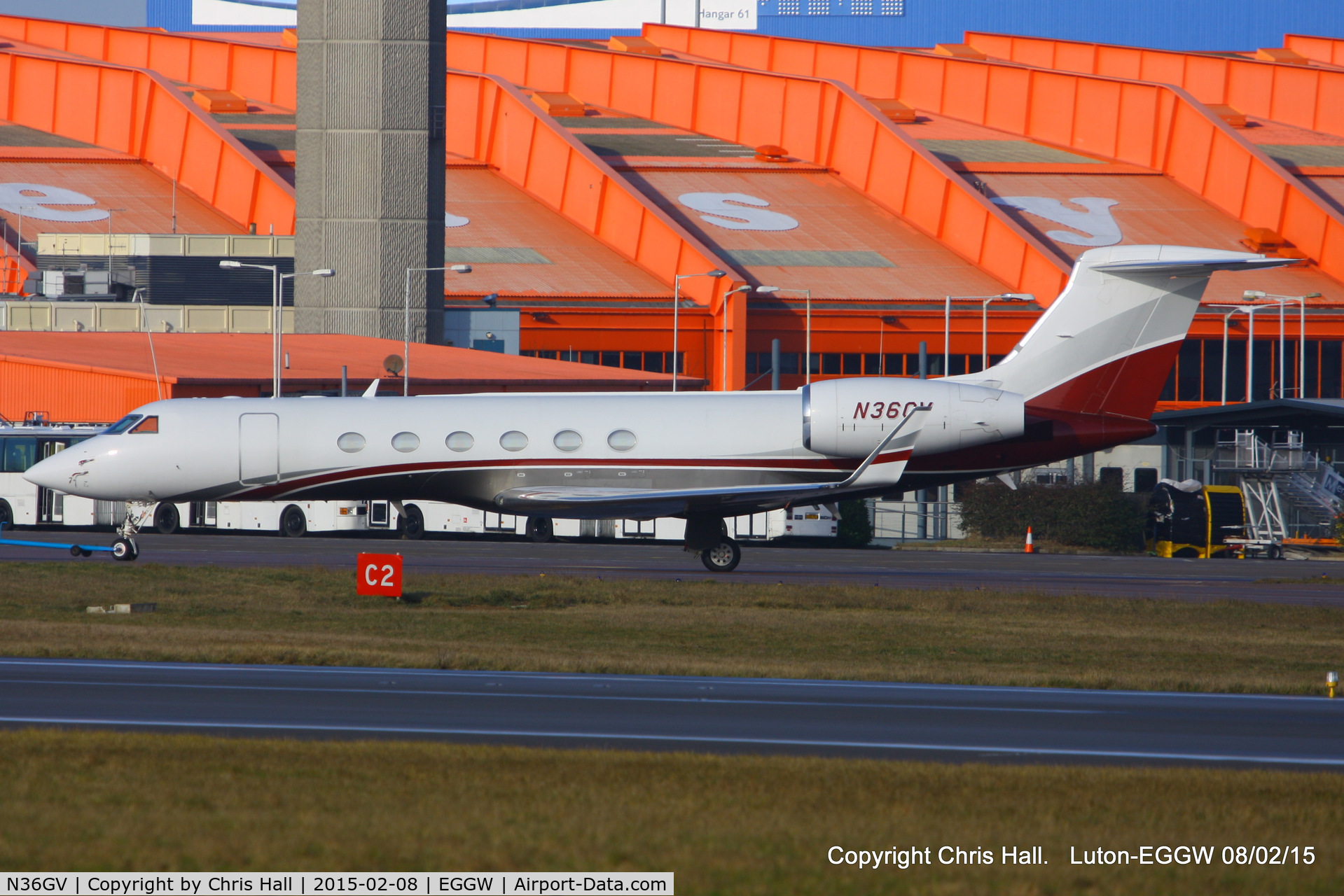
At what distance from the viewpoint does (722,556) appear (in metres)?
30.7

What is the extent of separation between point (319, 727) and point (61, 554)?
21727 millimetres

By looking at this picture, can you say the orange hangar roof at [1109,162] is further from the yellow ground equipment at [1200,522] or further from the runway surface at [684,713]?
the runway surface at [684,713]

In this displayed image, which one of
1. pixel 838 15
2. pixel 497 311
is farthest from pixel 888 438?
pixel 838 15

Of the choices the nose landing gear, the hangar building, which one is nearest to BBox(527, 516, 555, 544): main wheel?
the nose landing gear

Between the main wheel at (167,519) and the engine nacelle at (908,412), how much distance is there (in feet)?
76.5

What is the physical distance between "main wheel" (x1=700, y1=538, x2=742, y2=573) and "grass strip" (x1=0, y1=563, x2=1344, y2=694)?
349 centimetres

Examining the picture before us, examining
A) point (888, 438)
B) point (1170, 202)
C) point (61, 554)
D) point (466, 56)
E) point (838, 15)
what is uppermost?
point (838, 15)

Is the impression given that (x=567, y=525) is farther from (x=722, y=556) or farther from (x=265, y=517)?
(x=722, y=556)

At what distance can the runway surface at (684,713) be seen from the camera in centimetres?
1246

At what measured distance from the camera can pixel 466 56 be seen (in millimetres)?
96562

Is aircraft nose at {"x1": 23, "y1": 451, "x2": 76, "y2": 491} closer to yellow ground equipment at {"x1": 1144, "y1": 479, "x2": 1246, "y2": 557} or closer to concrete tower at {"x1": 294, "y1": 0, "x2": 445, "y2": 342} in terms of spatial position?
yellow ground equipment at {"x1": 1144, "y1": 479, "x2": 1246, "y2": 557}

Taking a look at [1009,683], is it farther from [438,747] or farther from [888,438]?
[888,438]

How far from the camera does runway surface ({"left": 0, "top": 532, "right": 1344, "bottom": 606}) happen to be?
96.7ft

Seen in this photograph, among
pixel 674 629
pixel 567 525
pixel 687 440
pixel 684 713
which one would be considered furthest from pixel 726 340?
pixel 684 713
